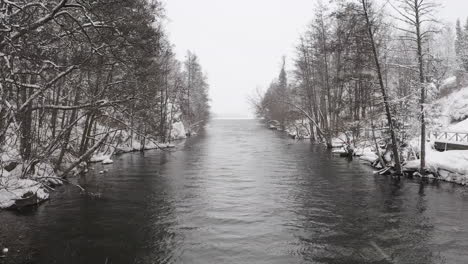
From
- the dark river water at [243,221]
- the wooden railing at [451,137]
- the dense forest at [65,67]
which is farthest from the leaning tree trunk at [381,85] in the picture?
the dense forest at [65,67]

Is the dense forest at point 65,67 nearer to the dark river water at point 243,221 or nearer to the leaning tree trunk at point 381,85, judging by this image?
the dark river water at point 243,221

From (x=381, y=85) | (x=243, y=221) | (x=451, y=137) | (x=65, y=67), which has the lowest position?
(x=243, y=221)

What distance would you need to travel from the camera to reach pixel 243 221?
12242mm

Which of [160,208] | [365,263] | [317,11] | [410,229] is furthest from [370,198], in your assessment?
[317,11]

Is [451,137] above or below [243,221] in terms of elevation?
above

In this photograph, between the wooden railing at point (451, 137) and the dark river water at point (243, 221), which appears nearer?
the dark river water at point (243, 221)

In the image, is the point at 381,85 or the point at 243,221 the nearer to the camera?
the point at 243,221

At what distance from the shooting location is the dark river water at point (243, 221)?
942cm

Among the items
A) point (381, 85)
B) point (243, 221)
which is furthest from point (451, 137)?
point (243, 221)

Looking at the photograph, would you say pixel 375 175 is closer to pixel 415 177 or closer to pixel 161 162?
pixel 415 177

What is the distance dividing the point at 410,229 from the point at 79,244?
10058 millimetres

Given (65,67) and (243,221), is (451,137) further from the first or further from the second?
(65,67)

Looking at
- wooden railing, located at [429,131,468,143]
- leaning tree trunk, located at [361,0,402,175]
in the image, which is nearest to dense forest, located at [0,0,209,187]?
leaning tree trunk, located at [361,0,402,175]

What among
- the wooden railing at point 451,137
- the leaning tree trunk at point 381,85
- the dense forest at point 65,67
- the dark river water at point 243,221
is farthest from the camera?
the wooden railing at point 451,137
